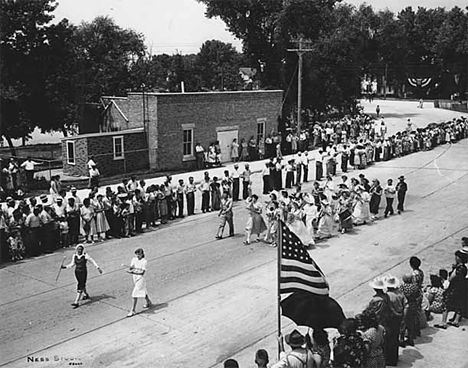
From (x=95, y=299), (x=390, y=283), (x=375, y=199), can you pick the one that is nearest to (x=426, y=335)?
(x=390, y=283)

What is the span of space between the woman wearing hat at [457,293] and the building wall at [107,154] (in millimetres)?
19364

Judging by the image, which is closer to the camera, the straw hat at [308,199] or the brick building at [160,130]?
the straw hat at [308,199]

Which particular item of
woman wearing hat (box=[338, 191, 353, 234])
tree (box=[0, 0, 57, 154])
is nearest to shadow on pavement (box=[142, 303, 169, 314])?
woman wearing hat (box=[338, 191, 353, 234])

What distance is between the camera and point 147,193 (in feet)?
63.8

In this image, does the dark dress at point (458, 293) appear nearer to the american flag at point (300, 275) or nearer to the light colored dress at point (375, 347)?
the light colored dress at point (375, 347)

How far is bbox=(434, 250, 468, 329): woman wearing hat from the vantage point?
36.7ft

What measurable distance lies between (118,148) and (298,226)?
14.4 meters

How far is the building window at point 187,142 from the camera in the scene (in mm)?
31422

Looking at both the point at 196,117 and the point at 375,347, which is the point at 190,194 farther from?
the point at 375,347

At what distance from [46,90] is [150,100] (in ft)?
23.8

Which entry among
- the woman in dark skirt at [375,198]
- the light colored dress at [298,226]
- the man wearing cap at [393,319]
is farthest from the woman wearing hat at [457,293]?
the woman in dark skirt at [375,198]

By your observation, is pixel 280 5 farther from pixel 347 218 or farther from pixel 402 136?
pixel 347 218

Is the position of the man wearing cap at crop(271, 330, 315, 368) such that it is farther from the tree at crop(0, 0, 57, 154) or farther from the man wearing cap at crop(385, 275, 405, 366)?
the tree at crop(0, 0, 57, 154)

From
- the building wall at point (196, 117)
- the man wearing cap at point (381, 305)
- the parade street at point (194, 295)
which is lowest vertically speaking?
the parade street at point (194, 295)
